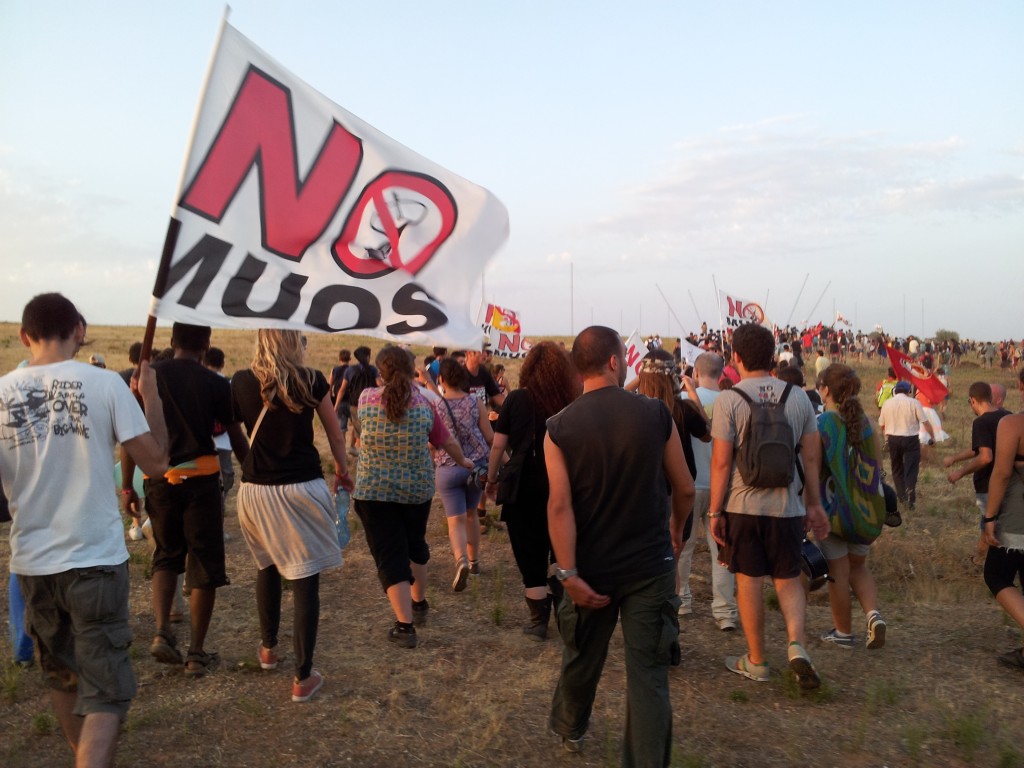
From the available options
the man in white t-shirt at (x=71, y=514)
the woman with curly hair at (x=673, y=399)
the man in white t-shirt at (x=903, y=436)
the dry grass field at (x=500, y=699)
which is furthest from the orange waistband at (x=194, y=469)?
the man in white t-shirt at (x=903, y=436)

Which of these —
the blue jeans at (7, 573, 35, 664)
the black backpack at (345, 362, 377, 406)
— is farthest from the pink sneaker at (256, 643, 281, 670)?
the black backpack at (345, 362, 377, 406)

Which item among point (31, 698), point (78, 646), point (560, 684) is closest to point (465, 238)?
point (560, 684)

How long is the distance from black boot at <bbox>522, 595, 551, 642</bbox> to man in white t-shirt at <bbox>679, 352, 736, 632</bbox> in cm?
96

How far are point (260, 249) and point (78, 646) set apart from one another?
1.76 metres

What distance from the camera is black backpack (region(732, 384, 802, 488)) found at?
4.63m

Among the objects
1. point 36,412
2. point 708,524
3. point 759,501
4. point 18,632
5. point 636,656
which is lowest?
point 18,632

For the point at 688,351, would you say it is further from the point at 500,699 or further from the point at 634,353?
the point at 500,699

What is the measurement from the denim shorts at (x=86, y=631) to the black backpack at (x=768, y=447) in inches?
123

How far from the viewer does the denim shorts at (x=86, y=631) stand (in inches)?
126

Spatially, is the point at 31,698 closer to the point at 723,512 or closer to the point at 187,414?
the point at 187,414

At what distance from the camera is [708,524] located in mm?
6133

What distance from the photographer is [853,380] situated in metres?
5.35

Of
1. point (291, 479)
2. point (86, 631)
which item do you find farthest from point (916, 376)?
point (86, 631)

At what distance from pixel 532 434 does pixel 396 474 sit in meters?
0.89
